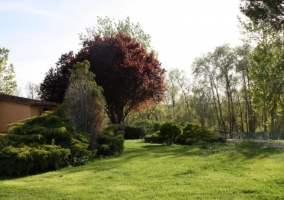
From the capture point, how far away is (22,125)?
12.0 metres

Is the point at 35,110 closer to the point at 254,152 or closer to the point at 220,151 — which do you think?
the point at 220,151

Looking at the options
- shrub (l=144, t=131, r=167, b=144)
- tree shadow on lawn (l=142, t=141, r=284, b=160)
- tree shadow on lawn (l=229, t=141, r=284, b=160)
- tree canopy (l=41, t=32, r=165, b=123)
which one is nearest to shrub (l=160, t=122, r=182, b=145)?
shrub (l=144, t=131, r=167, b=144)

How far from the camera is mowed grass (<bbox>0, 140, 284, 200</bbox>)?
20.4ft

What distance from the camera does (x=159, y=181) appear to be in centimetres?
733

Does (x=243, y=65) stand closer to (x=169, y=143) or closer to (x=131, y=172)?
(x=169, y=143)

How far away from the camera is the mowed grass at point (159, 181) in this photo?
244 inches

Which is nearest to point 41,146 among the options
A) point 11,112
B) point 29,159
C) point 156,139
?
point 29,159

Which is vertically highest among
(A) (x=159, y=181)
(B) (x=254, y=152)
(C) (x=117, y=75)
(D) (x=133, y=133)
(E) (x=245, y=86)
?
(E) (x=245, y=86)

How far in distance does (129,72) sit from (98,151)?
9.83 m

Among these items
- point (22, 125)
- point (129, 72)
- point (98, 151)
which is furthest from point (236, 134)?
point (22, 125)

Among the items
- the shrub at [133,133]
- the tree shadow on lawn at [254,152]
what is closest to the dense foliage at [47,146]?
the tree shadow on lawn at [254,152]

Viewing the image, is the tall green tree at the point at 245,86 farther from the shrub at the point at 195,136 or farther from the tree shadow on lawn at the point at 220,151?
the tree shadow on lawn at the point at 220,151

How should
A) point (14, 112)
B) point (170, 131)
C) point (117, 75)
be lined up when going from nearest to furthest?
point (170, 131)
point (117, 75)
point (14, 112)

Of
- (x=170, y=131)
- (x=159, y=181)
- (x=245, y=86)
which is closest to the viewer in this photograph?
(x=159, y=181)
